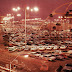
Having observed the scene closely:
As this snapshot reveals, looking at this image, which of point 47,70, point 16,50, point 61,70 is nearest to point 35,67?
point 47,70

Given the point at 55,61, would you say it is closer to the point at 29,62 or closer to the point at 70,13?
the point at 29,62

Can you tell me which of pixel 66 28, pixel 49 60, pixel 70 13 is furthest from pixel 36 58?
pixel 66 28

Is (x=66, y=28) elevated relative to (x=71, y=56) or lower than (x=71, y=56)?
elevated

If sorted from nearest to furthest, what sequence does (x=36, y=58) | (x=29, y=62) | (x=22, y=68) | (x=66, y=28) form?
1. (x=22, y=68)
2. (x=29, y=62)
3. (x=36, y=58)
4. (x=66, y=28)

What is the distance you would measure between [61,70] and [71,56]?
4.56 meters

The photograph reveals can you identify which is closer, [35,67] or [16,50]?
[35,67]

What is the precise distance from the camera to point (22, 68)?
11.4 meters

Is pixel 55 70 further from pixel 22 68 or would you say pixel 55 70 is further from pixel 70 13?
pixel 70 13

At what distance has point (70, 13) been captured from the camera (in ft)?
15.6

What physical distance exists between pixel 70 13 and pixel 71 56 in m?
11.3

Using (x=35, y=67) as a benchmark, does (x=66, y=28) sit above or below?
above

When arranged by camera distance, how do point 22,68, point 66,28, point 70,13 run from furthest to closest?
point 66,28 < point 22,68 < point 70,13

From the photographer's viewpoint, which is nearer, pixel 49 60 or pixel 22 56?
pixel 49 60

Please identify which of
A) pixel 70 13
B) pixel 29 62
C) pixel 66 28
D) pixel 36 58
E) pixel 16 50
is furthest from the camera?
pixel 66 28
